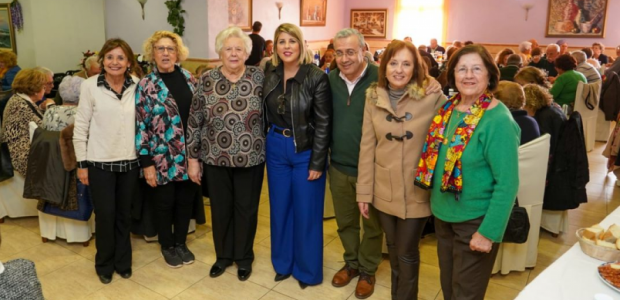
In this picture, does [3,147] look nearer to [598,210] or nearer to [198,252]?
[198,252]

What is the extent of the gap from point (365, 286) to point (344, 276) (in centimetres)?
17

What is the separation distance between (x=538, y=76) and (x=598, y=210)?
157 centimetres

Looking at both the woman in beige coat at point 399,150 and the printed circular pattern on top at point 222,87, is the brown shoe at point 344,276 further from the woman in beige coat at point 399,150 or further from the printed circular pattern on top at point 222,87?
the printed circular pattern on top at point 222,87

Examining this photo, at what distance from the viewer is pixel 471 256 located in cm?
207

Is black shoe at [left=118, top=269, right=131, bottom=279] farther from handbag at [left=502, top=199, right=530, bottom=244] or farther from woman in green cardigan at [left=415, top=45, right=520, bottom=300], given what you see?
handbag at [left=502, top=199, right=530, bottom=244]

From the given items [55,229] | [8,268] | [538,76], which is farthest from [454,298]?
[55,229]

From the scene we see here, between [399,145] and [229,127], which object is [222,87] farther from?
[399,145]

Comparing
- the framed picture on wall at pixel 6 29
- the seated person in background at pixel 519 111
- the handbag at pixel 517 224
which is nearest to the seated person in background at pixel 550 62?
the seated person in background at pixel 519 111

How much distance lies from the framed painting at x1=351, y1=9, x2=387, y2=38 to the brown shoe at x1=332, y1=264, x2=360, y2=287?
36.4 feet

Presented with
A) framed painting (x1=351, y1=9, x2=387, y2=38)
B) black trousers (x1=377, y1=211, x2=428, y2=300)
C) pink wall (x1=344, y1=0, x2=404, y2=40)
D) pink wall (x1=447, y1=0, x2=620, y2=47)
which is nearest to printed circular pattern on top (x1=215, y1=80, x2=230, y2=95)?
black trousers (x1=377, y1=211, x2=428, y2=300)

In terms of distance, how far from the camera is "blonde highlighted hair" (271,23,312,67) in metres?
2.63

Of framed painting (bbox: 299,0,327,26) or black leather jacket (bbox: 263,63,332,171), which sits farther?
framed painting (bbox: 299,0,327,26)

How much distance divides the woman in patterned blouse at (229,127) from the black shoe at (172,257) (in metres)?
0.57

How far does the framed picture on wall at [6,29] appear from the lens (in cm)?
819
